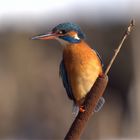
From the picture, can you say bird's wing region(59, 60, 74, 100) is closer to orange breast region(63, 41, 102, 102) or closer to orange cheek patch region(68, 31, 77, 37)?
orange breast region(63, 41, 102, 102)

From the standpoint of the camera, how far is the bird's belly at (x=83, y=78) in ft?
12.8

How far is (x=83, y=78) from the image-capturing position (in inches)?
156

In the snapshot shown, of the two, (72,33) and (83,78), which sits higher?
(72,33)

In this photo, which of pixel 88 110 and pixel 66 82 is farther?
pixel 66 82

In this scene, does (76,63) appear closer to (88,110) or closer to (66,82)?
(66,82)

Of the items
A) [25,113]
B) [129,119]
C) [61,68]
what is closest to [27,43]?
[25,113]

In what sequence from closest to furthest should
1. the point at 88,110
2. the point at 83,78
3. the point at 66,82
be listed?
the point at 88,110 → the point at 83,78 → the point at 66,82

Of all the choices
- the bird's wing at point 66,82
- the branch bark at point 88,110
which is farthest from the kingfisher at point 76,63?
the branch bark at point 88,110

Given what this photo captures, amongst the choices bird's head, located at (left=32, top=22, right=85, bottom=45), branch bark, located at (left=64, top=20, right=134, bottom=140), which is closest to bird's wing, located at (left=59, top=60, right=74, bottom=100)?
bird's head, located at (left=32, top=22, right=85, bottom=45)

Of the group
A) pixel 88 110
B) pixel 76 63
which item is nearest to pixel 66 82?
pixel 76 63

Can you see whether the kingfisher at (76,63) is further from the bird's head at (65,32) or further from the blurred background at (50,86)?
the blurred background at (50,86)

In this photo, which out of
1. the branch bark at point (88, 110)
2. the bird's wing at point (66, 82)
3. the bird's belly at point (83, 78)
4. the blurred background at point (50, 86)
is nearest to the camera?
the branch bark at point (88, 110)

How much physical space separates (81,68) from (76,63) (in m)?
0.04

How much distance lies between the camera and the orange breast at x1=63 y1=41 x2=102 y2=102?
392 centimetres
